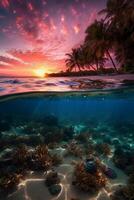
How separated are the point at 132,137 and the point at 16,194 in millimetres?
14525

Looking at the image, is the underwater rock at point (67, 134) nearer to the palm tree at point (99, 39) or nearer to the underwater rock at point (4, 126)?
the underwater rock at point (4, 126)

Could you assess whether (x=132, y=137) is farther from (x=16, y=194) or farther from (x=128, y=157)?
(x=16, y=194)

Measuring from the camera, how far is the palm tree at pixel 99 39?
39500 millimetres

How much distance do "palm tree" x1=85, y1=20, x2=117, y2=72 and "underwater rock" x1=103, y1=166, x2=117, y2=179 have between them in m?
30.8

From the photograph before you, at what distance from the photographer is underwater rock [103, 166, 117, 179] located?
1176 cm

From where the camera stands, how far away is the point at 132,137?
68.0 ft

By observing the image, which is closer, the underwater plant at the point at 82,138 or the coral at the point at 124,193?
the coral at the point at 124,193

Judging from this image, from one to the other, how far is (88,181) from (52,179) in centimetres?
192

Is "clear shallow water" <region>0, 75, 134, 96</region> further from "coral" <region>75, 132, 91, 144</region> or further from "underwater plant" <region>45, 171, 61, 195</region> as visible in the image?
"underwater plant" <region>45, 171, 61, 195</region>

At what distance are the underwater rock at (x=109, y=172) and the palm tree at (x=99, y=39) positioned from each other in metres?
30.8

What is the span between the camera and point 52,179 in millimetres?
10523

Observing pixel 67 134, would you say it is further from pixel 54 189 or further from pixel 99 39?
pixel 99 39

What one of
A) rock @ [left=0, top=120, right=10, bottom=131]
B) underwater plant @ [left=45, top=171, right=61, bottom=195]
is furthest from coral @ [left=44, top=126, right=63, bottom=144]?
underwater plant @ [left=45, top=171, right=61, bottom=195]

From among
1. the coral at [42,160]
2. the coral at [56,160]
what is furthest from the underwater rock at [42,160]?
Answer: the coral at [56,160]
